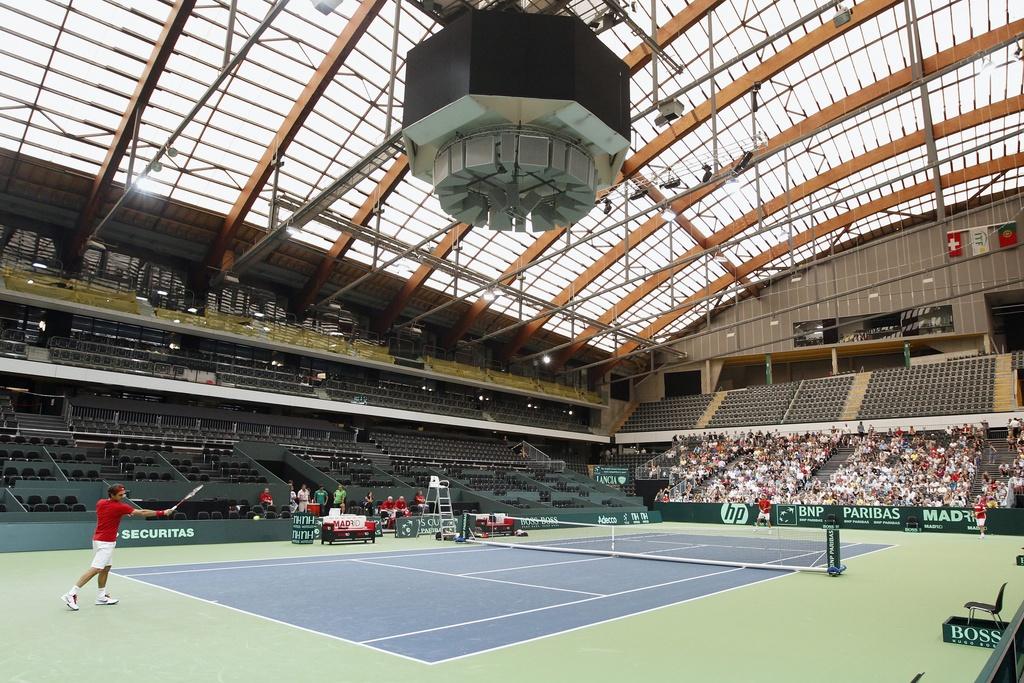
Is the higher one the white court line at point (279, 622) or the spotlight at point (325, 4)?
the spotlight at point (325, 4)

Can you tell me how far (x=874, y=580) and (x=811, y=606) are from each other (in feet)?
15.4

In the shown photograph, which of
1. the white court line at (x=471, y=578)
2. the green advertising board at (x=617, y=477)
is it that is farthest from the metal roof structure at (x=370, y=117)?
the green advertising board at (x=617, y=477)

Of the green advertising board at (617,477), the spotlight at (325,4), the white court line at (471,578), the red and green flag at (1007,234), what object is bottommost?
the white court line at (471,578)

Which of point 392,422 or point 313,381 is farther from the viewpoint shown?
point 392,422

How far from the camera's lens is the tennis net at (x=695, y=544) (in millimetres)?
18002

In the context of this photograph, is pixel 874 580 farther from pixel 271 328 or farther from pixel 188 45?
pixel 271 328

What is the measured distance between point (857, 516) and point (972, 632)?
30624mm

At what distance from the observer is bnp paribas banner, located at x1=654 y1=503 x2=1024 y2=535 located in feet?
101

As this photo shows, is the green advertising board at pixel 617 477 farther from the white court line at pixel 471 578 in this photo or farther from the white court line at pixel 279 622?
the white court line at pixel 279 622

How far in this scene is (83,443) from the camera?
94.6 ft

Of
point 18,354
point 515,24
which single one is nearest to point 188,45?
point 18,354

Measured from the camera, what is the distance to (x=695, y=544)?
25.0 m

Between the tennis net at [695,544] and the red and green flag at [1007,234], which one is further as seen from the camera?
the red and green flag at [1007,234]

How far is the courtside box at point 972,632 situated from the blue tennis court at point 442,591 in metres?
4.22
